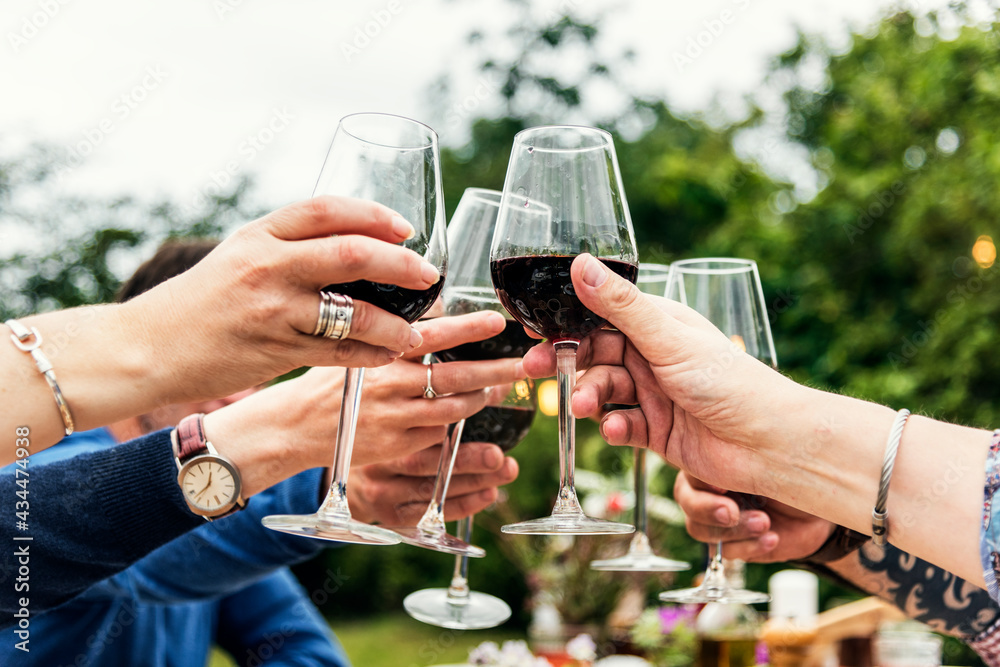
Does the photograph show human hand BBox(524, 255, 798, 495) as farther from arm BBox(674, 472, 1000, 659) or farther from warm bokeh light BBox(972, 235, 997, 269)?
warm bokeh light BBox(972, 235, 997, 269)

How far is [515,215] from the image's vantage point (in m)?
1.32

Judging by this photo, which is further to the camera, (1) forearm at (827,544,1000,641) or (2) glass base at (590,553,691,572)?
(1) forearm at (827,544,1000,641)

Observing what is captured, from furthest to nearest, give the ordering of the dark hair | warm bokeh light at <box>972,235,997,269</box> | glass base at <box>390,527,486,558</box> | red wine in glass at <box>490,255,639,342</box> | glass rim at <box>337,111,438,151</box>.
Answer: warm bokeh light at <box>972,235,997,269</box> < the dark hair < glass base at <box>390,527,486,558</box> < red wine in glass at <box>490,255,639,342</box> < glass rim at <box>337,111,438,151</box>

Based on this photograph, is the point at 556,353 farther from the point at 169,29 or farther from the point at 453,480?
the point at 169,29

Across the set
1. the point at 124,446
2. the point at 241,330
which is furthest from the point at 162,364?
the point at 124,446

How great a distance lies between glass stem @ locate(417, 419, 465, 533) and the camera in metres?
1.58

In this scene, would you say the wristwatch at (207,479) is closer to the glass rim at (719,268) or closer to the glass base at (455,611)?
the glass base at (455,611)

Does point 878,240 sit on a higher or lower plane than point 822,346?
higher

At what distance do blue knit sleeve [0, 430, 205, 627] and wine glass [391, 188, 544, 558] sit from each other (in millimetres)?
461

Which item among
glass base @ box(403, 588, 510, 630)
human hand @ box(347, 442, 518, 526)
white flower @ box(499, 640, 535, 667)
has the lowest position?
white flower @ box(499, 640, 535, 667)

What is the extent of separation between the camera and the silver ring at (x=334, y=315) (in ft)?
3.72

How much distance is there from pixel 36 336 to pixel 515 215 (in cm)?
75

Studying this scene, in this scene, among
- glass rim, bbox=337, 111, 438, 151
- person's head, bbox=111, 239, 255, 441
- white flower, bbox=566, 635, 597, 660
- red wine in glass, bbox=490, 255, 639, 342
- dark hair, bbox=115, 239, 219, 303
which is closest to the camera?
glass rim, bbox=337, 111, 438, 151

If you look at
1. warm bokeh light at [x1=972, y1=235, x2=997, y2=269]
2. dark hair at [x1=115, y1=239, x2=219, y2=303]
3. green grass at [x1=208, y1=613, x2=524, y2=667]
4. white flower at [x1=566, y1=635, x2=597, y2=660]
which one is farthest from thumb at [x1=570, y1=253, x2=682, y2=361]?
green grass at [x1=208, y1=613, x2=524, y2=667]
